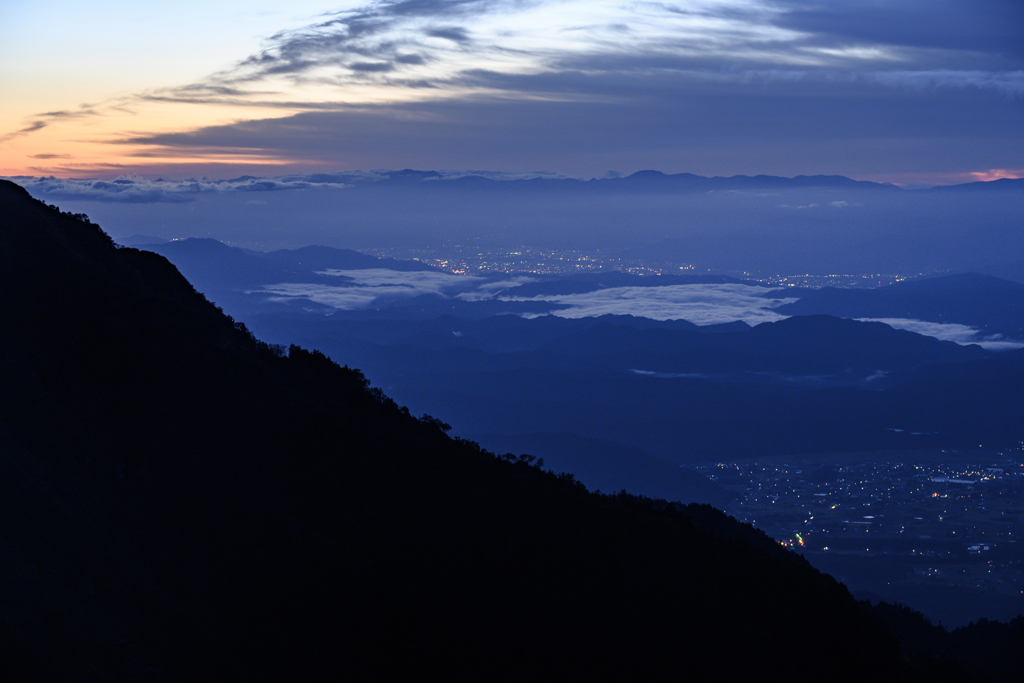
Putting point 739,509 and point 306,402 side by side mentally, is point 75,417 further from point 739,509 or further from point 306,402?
point 739,509

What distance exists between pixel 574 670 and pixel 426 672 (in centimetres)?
728

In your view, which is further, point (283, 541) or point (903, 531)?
point (903, 531)

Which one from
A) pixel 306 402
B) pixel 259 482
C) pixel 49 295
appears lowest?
pixel 259 482

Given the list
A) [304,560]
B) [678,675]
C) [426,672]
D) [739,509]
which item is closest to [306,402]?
[304,560]

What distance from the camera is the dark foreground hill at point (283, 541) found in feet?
109

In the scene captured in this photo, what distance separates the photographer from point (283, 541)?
40219 mm

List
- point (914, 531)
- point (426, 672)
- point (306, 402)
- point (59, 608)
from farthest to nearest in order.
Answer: point (914, 531) → point (306, 402) → point (426, 672) → point (59, 608)

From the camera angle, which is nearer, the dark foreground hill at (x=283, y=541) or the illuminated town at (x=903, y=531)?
the dark foreground hill at (x=283, y=541)

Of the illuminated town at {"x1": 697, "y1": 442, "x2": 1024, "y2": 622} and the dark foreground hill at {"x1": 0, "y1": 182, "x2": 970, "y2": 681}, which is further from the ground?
the dark foreground hill at {"x1": 0, "y1": 182, "x2": 970, "y2": 681}

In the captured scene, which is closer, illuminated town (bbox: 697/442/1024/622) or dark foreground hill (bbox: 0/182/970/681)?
dark foreground hill (bbox: 0/182/970/681)

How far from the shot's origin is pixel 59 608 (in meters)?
30.1

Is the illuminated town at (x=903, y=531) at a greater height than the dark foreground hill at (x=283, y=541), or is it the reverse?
the dark foreground hill at (x=283, y=541)

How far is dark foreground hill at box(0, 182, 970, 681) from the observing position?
109 ft

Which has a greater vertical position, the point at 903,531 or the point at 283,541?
the point at 283,541
